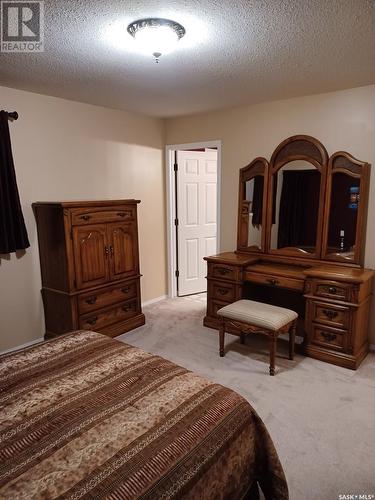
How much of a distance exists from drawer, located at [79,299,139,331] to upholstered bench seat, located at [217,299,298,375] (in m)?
1.18

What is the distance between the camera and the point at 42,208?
128 inches

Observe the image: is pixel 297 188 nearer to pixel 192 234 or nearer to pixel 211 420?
pixel 192 234

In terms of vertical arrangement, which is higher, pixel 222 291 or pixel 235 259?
pixel 235 259

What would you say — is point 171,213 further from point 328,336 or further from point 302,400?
point 302,400

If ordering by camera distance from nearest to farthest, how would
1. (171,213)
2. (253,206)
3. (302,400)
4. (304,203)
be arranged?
(302,400) → (304,203) → (253,206) → (171,213)

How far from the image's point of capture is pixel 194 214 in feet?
16.4

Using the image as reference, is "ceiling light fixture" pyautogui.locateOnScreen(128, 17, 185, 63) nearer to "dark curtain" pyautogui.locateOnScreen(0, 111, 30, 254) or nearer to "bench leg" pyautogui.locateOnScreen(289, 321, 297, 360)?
"dark curtain" pyautogui.locateOnScreen(0, 111, 30, 254)

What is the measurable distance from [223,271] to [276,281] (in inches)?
24.1

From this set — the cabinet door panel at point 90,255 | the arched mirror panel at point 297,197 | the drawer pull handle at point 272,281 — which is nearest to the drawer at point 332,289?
the drawer pull handle at point 272,281

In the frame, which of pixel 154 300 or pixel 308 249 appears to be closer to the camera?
pixel 308 249

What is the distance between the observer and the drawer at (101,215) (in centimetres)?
319

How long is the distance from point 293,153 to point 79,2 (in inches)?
98.6

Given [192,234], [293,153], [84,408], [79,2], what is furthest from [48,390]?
[192,234]

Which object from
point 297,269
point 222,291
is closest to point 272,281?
point 297,269
